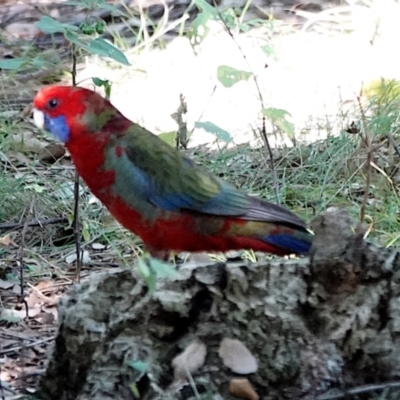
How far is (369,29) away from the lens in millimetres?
5520

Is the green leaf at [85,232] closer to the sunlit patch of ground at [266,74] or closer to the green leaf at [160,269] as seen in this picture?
the sunlit patch of ground at [266,74]

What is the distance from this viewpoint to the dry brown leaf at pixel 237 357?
2137 millimetres

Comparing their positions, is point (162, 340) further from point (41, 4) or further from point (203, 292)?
point (41, 4)

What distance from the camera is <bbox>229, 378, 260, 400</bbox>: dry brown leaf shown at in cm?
211

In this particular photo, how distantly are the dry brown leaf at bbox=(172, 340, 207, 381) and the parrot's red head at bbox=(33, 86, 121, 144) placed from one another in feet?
2.68

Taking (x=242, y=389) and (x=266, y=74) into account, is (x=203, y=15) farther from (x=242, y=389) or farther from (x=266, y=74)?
(x=242, y=389)

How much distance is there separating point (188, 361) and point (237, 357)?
0.11 metres

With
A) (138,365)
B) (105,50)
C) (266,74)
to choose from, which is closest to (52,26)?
(105,50)

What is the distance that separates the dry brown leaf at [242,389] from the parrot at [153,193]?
618mm

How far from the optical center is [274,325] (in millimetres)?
2164

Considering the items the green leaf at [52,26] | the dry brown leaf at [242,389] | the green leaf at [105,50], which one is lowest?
the dry brown leaf at [242,389]

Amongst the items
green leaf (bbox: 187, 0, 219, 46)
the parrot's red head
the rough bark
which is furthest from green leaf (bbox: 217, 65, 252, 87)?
the rough bark

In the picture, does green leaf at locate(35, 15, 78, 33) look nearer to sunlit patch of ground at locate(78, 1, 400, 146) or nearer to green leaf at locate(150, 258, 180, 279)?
green leaf at locate(150, 258, 180, 279)

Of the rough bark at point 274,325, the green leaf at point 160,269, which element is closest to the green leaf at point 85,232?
the rough bark at point 274,325
